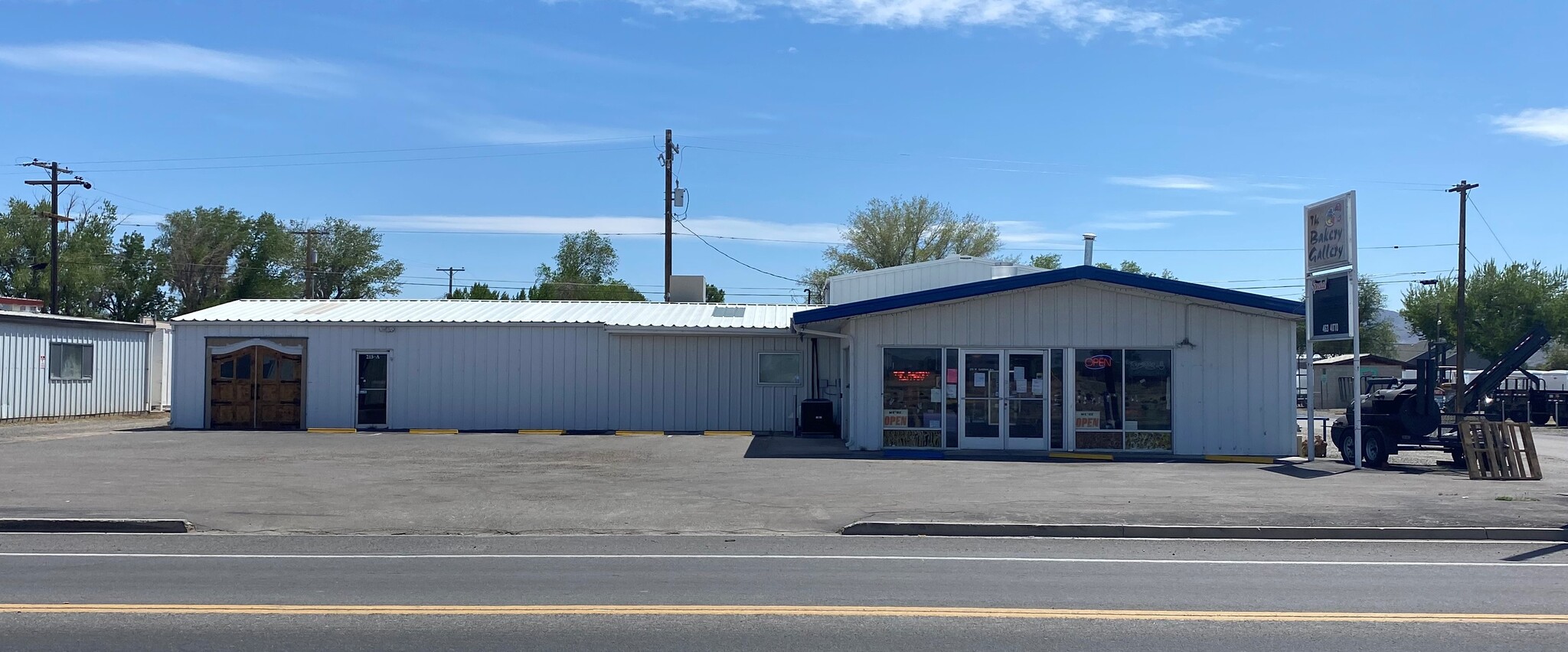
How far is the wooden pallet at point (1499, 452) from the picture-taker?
17.8 m

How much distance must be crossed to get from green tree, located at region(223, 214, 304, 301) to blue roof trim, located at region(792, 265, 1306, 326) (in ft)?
153

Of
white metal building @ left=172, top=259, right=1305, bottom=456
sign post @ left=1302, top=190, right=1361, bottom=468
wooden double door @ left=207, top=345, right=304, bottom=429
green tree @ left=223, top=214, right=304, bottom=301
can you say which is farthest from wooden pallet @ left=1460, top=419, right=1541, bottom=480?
green tree @ left=223, top=214, right=304, bottom=301

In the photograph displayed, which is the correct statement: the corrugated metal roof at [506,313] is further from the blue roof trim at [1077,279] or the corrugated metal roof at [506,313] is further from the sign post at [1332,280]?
the sign post at [1332,280]

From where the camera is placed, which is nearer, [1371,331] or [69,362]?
[69,362]

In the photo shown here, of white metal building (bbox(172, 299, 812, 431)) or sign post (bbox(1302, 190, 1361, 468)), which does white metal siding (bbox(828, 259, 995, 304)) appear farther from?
sign post (bbox(1302, 190, 1361, 468))

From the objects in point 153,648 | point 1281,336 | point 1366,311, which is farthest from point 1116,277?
point 1366,311

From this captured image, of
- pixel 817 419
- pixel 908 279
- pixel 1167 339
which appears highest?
pixel 908 279

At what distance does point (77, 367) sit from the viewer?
3052cm

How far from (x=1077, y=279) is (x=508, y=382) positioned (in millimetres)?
13394

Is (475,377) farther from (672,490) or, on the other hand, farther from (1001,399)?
(672,490)

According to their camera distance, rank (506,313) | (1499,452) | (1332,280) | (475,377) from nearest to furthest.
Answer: (1499,452) < (1332,280) < (475,377) < (506,313)

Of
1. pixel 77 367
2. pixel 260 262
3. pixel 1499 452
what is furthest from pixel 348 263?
pixel 1499 452

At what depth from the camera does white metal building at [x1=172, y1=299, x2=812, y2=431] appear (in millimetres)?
26891

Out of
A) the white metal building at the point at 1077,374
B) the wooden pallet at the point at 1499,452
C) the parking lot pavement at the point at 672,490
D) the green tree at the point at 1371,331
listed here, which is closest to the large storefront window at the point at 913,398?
the white metal building at the point at 1077,374
